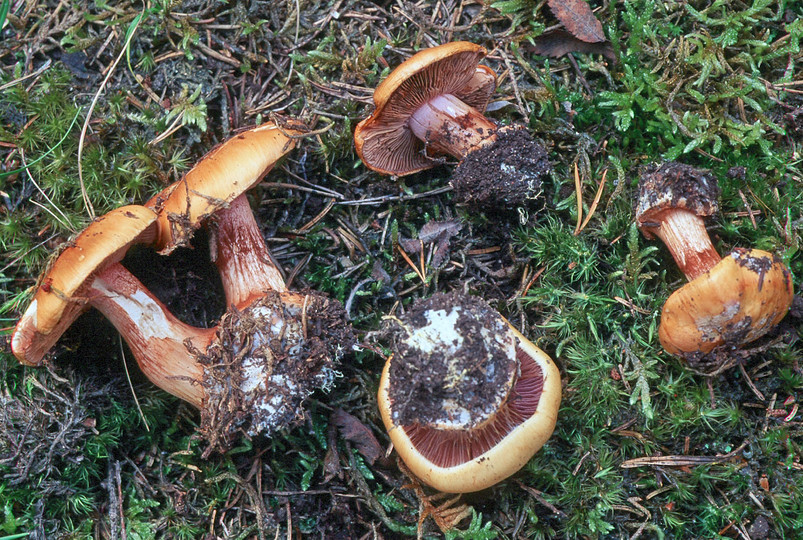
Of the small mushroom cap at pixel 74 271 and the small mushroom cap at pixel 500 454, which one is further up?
the small mushroom cap at pixel 74 271

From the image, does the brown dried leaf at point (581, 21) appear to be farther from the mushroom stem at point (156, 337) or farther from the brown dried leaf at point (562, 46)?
the mushroom stem at point (156, 337)

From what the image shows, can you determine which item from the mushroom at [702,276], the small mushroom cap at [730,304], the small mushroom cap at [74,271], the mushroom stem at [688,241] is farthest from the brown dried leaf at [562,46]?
the small mushroom cap at [74,271]

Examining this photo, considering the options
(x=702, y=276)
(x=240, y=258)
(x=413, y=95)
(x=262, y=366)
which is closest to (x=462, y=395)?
(x=262, y=366)

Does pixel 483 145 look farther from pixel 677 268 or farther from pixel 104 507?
pixel 104 507

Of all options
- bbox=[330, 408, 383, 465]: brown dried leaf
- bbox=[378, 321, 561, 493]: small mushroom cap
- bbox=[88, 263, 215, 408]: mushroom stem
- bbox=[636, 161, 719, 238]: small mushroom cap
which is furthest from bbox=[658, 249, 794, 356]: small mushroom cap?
bbox=[88, 263, 215, 408]: mushroom stem

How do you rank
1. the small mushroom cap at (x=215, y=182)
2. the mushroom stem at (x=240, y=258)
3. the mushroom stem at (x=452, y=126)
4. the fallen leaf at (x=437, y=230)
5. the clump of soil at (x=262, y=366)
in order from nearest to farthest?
the small mushroom cap at (x=215, y=182), the clump of soil at (x=262, y=366), the mushroom stem at (x=240, y=258), the mushroom stem at (x=452, y=126), the fallen leaf at (x=437, y=230)

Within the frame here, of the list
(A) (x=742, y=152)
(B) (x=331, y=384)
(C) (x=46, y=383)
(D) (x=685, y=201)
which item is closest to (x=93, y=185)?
(C) (x=46, y=383)

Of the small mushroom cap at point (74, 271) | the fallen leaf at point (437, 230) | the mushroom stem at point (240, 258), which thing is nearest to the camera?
the small mushroom cap at point (74, 271)
